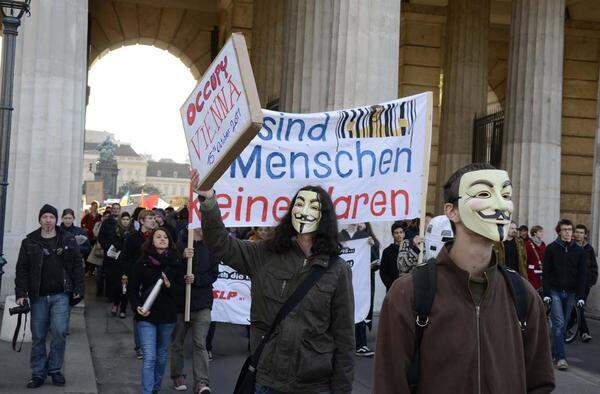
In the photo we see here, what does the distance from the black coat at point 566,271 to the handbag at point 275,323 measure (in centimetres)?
704

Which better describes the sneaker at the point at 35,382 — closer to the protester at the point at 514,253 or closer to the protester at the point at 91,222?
the protester at the point at 514,253

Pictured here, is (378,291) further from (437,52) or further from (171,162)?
(171,162)

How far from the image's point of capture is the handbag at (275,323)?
14.0 ft

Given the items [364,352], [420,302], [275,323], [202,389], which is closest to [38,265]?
[202,389]

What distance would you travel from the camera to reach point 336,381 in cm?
435

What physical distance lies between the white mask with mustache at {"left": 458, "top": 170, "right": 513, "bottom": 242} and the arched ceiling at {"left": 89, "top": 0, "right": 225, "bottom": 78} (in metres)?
25.7

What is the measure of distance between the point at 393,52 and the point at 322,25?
4.43ft

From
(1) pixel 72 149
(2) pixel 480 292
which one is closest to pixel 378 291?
(1) pixel 72 149

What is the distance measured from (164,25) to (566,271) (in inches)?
818

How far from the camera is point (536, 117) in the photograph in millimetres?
17281

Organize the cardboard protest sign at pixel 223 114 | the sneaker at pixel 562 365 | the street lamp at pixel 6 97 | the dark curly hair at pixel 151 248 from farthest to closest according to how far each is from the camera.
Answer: the sneaker at pixel 562 365 → the street lamp at pixel 6 97 → the dark curly hair at pixel 151 248 → the cardboard protest sign at pixel 223 114

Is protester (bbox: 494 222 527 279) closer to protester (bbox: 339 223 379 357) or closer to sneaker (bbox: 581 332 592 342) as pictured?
sneaker (bbox: 581 332 592 342)

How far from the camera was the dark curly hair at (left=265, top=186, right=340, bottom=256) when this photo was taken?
4.52m

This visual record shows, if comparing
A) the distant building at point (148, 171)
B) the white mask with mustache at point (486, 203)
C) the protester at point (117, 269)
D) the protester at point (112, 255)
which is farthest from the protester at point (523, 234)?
the distant building at point (148, 171)
